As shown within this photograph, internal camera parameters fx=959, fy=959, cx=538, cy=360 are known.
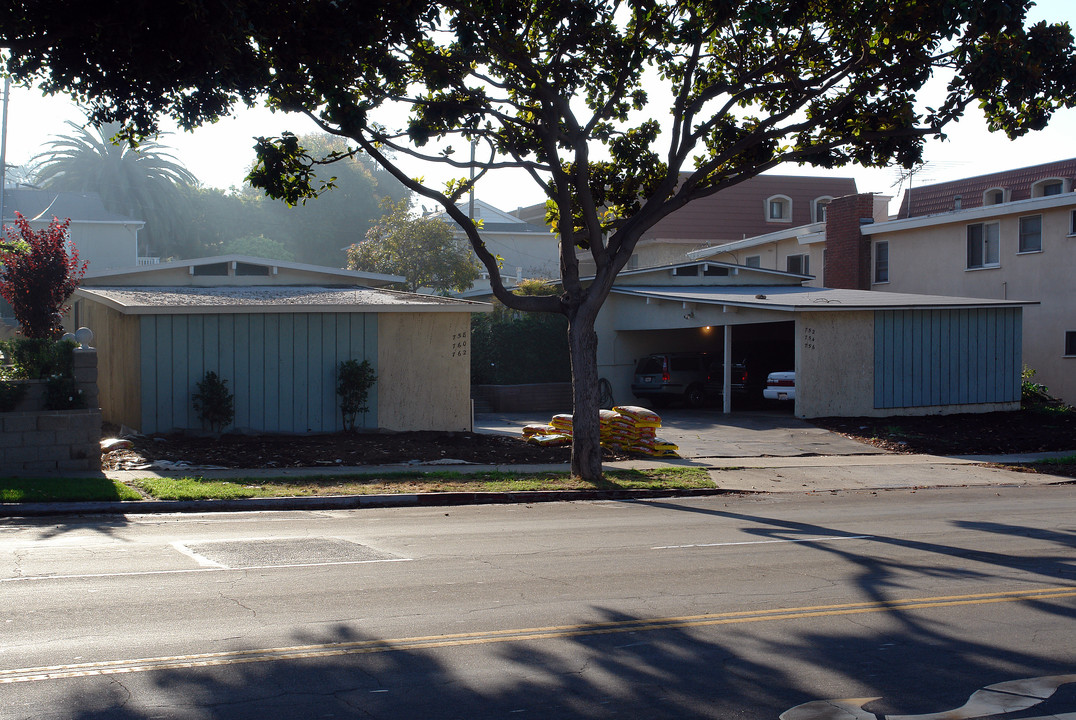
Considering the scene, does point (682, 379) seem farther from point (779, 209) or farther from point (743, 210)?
point (779, 209)

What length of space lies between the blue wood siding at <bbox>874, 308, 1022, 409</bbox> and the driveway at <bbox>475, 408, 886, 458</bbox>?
9.89ft

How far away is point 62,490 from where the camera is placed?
41.9 feet

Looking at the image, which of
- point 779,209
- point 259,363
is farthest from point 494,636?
point 779,209

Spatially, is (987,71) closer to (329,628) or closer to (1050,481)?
(1050,481)

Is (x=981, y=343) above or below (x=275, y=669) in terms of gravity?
above

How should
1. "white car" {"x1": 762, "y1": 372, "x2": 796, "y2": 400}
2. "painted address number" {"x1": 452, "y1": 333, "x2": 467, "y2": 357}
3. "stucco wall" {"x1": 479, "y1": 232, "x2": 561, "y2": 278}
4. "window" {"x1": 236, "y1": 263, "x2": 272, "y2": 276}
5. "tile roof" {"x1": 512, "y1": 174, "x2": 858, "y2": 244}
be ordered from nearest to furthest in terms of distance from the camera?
"painted address number" {"x1": 452, "y1": 333, "x2": 467, "y2": 357} < "window" {"x1": 236, "y1": 263, "x2": 272, "y2": 276} < "white car" {"x1": 762, "y1": 372, "x2": 796, "y2": 400} < "tile roof" {"x1": 512, "y1": 174, "x2": 858, "y2": 244} < "stucco wall" {"x1": 479, "y1": 232, "x2": 561, "y2": 278}

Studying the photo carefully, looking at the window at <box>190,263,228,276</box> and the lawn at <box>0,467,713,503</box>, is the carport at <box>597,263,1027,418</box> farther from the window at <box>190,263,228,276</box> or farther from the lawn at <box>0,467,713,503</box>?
the window at <box>190,263,228,276</box>

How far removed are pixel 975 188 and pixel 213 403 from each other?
2751 cm

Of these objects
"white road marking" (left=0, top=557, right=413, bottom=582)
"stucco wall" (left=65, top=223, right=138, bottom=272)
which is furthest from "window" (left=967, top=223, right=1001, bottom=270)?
"stucco wall" (left=65, top=223, right=138, bottom=272)

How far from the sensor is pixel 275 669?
5.77 meters

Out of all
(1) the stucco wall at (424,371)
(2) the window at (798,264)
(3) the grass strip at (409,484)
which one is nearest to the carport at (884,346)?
(1) the stucco wall at (424,371)

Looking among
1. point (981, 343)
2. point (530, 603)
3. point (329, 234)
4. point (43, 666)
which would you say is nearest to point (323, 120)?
point (530, 603)

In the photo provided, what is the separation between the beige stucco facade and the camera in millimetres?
28266

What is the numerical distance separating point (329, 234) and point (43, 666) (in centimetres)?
6778
